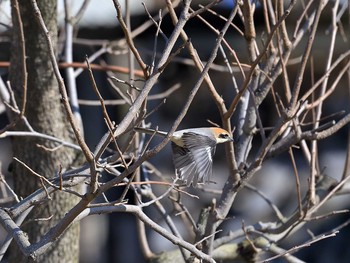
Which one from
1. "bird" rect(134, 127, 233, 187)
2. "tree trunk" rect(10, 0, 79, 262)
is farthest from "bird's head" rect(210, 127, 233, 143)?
"tree trunk" rect(10, 0, 79, 262)

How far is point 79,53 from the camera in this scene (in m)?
5.82

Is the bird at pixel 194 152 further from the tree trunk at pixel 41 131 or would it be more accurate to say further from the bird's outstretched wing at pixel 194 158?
A: the tree trunk at pixel 41 131

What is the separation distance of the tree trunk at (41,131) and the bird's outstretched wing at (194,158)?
54 centimetres

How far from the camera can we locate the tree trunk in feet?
9.54

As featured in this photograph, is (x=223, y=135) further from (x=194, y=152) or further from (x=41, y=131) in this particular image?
(x=41, y=131)

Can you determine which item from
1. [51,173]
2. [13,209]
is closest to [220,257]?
[51,173]

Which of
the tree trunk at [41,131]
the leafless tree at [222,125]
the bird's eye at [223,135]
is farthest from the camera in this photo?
the tree trunk at [41,131]

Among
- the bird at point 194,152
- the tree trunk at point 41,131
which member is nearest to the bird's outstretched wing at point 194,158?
the bird at point 194,152

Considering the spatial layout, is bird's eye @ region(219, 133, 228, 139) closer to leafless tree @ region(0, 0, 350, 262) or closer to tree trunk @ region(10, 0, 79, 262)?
leafless tree @ region(0, 0, 350, 262)

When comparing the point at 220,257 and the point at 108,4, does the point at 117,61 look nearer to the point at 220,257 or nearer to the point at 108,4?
the point at 108,4

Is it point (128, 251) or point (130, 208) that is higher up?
point (130, 208)

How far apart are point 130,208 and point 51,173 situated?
1091 mm

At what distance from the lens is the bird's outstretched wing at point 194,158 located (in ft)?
8.16

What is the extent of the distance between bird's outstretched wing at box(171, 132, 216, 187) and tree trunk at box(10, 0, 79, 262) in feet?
1.78
